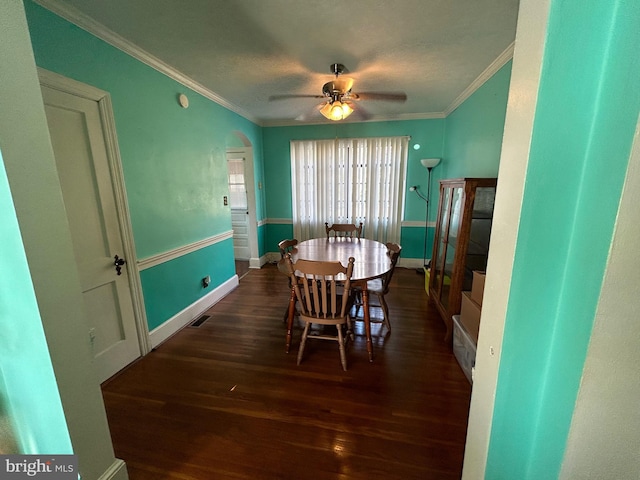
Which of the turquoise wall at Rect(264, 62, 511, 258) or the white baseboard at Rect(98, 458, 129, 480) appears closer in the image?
the white baseboard at Rect(98, 458, 129, 480)

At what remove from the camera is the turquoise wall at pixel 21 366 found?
81 centimetres

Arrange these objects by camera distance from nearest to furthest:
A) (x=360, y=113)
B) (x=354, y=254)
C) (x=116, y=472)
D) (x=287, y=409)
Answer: (x=116, y=472) → (x=287, y=409) → (x=354, y=254) → (x=360, y=113)

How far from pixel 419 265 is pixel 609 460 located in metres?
3.88

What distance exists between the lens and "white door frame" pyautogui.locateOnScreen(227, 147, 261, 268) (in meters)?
4.09

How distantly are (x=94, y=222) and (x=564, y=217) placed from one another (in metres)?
2.51

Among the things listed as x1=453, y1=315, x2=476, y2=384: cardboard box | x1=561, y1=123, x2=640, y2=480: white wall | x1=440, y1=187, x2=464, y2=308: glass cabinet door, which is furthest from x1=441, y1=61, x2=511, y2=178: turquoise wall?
x1=561, y1=123, x2=640, y2=480: white wall

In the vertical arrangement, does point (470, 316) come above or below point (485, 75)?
below

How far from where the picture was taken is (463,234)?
81.7 inches

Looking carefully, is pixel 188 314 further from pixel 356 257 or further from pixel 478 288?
pixel 478 288

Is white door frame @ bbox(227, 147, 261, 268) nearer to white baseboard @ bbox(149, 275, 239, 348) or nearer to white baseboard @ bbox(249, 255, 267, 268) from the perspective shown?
white baseboard @ bbox(249, 255, 267, 268)

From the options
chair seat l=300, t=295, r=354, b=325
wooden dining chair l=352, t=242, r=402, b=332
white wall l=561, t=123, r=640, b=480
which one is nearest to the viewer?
white wall l=561, t=123, r=640, b=480

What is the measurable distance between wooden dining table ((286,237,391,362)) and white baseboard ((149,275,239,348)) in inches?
46.3

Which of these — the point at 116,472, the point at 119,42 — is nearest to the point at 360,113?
the point at 119,42

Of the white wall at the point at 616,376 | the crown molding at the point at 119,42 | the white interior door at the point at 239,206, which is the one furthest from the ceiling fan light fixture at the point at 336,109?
the white interior door at the point at 239,206
